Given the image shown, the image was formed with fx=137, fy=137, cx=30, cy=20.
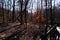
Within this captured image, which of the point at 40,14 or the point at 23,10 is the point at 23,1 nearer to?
the point at 23,10

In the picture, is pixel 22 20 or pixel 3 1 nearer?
pixel 22 20

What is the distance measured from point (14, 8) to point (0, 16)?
15.8ft

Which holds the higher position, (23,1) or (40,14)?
(23,1)

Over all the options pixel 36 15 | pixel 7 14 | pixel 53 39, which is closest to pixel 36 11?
pixel 36 15

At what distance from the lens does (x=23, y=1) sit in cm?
2025

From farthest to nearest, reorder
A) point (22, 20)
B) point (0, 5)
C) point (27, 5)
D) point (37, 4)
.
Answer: point (0, 5) → point (37, 4) → point (27, 5) → point (22, 20)

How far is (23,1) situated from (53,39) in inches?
583

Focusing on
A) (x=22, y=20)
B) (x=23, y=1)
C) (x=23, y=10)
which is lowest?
(x=22, y=20)

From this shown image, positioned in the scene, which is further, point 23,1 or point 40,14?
point 40,14

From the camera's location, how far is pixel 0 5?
27844 mm

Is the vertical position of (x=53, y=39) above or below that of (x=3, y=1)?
below

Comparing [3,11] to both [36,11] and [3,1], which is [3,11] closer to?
[3,1]

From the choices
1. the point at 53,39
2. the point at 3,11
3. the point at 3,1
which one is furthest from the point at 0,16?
the point at 53,39

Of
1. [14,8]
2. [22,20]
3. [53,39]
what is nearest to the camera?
[53,39]
